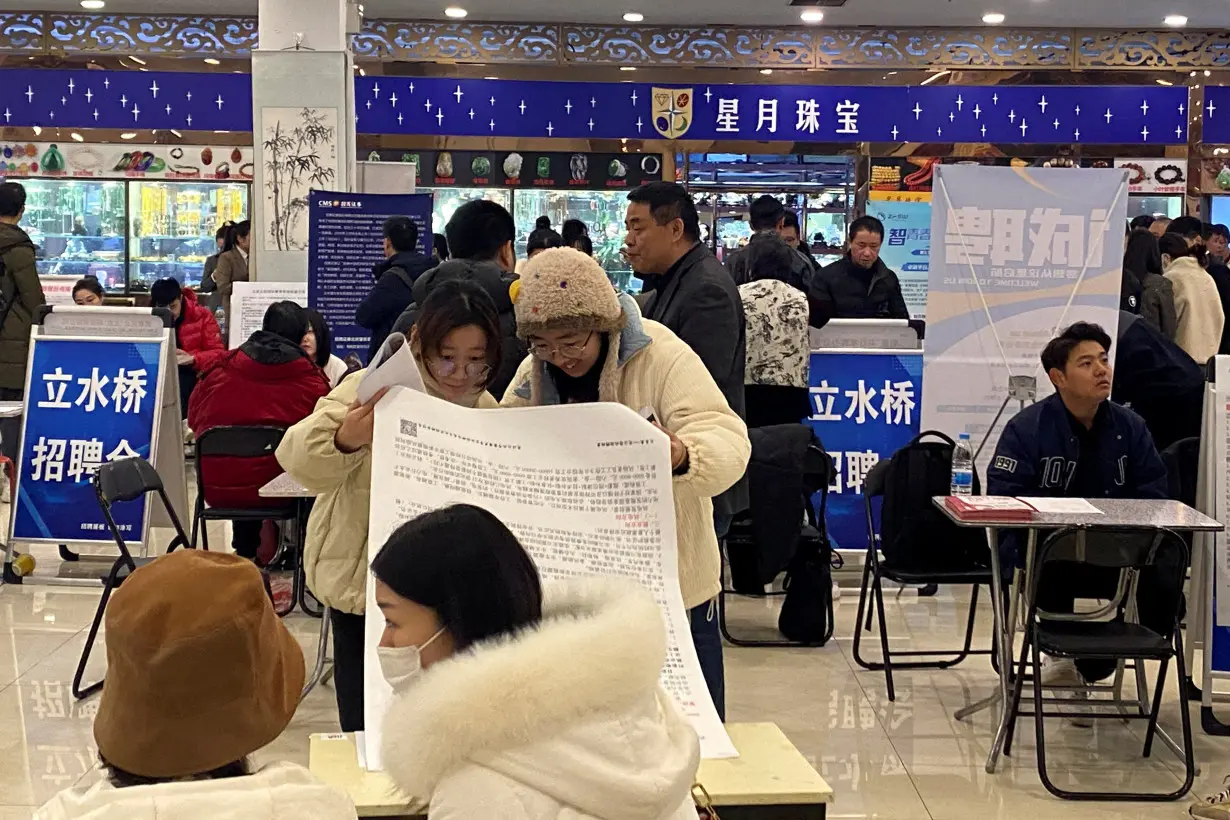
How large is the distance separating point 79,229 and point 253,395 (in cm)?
693

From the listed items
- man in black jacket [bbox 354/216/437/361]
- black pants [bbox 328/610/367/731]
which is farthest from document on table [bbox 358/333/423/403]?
man in black jacket [bbox 354/216/437/361]

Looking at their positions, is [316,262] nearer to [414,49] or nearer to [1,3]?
[414,49]

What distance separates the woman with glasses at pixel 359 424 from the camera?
2480 mm

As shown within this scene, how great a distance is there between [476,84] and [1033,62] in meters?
4.57

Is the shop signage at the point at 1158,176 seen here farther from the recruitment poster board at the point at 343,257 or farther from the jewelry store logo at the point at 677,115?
the recruitment poster board at the point at 343,257

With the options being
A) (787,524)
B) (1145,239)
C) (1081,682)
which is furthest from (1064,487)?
(1145,239)

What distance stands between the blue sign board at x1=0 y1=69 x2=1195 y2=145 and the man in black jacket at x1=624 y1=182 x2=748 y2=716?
23.7 ft

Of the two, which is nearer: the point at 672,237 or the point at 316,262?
the point at 672,237

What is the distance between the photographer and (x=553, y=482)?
2.35m

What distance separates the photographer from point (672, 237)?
12.7 ft

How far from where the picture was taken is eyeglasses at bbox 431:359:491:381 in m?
2.50

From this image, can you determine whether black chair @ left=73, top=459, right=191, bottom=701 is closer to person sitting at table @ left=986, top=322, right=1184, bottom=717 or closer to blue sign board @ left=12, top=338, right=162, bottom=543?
blue sign board @ left=12, top=338, right=162, bottom=543

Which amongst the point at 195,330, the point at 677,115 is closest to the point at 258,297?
the point at 195,330

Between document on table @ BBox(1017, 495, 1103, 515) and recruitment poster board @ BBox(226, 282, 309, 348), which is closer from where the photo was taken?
document on table @ BBox(1017, 495, 1103, 515)
